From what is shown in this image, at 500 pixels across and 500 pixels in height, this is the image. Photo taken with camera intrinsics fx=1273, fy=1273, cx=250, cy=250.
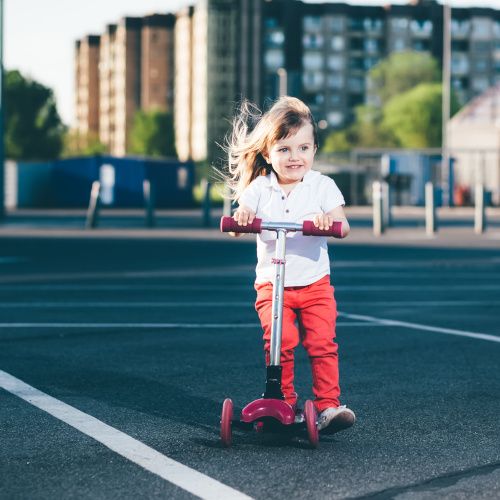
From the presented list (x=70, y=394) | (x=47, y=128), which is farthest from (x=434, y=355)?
(x=47, y=128)

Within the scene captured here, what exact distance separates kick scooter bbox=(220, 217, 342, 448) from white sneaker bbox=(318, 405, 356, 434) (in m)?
0.13

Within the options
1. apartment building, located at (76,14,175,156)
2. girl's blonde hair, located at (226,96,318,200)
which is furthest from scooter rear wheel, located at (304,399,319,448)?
apartment building, located at (76,14,175,156)

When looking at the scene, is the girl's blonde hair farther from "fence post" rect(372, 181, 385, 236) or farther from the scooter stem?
"fence post" rect(372, 181, 385, 236)

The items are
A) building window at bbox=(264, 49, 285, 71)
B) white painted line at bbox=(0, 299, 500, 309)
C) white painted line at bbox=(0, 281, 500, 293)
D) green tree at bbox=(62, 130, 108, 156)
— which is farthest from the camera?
building window at bbox=(264, 49, 285, 71)

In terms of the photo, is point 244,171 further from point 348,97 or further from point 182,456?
point 348,97

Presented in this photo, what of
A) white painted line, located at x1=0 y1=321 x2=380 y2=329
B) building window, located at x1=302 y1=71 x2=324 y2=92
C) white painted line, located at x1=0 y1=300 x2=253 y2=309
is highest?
building window, located at x1=302 y1=71 x2=324 y2=92

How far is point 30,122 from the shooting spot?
84250mm

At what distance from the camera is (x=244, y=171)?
228 inches

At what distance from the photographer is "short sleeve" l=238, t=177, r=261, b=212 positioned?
5610 mm

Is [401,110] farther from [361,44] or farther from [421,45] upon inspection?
[361,44]

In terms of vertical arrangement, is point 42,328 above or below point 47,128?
below

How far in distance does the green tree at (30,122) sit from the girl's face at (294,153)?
258 ft

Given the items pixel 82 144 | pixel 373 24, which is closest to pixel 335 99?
pixel 373 24

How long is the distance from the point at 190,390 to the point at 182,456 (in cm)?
172
